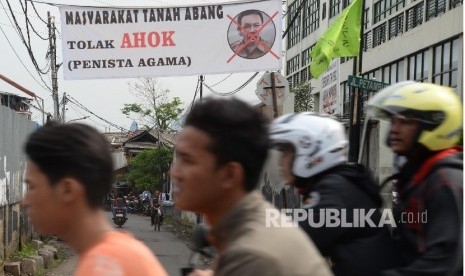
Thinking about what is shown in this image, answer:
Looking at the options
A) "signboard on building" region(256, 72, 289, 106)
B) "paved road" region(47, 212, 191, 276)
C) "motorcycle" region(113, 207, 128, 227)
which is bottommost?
"motorcycle" region(113, 207, 128, 227)

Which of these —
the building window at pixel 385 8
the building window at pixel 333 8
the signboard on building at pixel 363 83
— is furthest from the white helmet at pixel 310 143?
the building window at pixel 333 8

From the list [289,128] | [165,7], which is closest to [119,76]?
[165,7]

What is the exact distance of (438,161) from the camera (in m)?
2.89

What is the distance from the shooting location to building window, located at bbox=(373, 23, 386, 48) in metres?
29.0

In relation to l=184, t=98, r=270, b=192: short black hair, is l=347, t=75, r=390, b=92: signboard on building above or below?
above

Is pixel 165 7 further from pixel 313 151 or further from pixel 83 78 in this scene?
pixel 313 151

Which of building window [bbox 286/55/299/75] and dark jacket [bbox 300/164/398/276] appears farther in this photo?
building window [bbox 286/55/299/75]

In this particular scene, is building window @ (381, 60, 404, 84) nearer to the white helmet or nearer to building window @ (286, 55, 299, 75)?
building window @ (286, 55, 299, 75)

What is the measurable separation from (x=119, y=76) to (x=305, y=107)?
2274 cm

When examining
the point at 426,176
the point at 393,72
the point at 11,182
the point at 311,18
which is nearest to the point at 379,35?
the point at 393,72

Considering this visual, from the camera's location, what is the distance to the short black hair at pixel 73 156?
202 cm

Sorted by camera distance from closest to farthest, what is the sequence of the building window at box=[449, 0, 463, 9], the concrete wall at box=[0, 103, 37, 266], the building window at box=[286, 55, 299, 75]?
the concrete wall at box=[0, 103, 37, 266] < the building window at box=[449, 0, 463, 9] < the building window at box=[286, 55, 299, 75]

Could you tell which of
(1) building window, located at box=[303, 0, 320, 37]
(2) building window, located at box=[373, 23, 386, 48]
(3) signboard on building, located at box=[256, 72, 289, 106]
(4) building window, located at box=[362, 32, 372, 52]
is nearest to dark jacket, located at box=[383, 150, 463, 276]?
(3) signboard on building, located at box=[256, 72, 289, 106]

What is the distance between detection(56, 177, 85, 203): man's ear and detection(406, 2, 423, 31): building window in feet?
77.0
